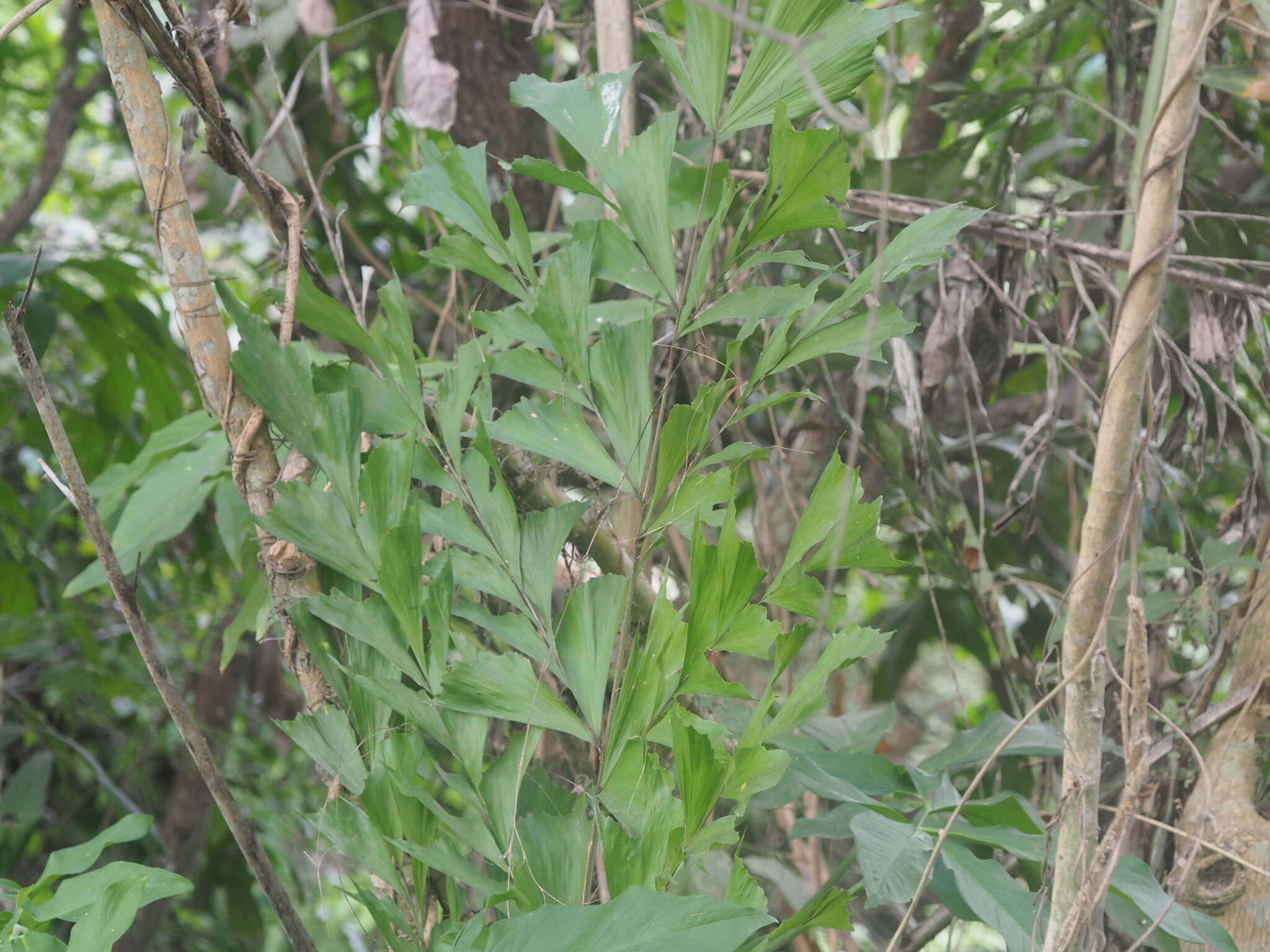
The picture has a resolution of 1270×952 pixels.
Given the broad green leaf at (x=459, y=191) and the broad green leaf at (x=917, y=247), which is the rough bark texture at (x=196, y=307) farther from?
the broad green leaf at (x=917, y=247)

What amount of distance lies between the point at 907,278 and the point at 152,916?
127 cm

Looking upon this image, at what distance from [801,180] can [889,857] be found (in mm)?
326

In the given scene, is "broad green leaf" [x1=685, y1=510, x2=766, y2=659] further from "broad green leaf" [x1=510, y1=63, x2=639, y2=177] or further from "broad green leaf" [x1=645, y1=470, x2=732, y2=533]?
"broad green leaf" [x1=510, y1=63, x2=639, y2=177]

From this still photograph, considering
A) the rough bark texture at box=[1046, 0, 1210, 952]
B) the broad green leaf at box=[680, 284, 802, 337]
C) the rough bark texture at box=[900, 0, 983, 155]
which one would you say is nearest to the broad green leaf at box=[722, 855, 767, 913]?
the rough bark texture at box=[1046, 0, 1210, 952]

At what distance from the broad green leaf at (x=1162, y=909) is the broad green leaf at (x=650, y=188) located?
37 centimetres

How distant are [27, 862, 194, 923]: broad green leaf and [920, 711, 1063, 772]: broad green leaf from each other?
0.46 meters

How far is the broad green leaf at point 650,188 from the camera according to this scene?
461 mm

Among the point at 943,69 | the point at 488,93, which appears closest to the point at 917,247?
the point at 488,93

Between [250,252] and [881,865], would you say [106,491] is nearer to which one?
[881,865]

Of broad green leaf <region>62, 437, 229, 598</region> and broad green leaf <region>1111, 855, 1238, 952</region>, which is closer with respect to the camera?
broad green leaf <region>1111, 855, 1238, 952</region>

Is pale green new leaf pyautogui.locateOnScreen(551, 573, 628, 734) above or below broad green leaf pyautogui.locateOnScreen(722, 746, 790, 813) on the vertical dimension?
above

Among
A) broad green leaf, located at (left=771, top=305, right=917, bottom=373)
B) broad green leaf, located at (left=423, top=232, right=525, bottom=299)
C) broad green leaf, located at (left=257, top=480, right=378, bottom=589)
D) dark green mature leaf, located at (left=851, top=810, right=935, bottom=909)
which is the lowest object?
dark green mature leaf, located at (left=851, top=810, right=935, bottom=909)

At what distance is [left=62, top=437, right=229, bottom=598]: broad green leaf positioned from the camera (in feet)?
2.26

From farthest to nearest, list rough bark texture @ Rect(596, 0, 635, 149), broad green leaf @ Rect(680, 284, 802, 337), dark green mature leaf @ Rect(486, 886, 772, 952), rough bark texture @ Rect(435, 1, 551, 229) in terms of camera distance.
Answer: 1. rough bark texture @ Rect(435, 1, 551, 229)
2. rough bark texture @ Rect(596, 0, 635, 149)
3. broad green leaf @ Rect(680, 284, 802, 337)
4. dark green mature leaf @ Rect(486, 886, 772, 952)
